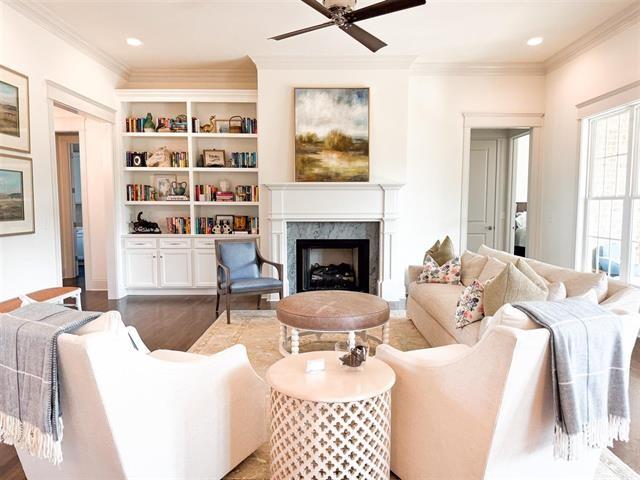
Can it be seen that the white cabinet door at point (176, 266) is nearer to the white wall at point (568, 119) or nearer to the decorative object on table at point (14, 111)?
the decorative object on table at point (14, 111)

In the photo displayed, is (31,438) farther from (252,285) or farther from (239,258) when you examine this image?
(239,258)

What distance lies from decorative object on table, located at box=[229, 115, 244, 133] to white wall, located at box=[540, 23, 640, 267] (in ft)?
13.6

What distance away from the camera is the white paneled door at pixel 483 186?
6695 mm

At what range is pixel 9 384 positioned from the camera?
1425mm

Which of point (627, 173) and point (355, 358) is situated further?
point (627, 173)

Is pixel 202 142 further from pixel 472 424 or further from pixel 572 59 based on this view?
pixel 472 424

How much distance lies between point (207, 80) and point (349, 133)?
2.22 metres

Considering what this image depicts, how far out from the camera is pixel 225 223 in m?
5.73

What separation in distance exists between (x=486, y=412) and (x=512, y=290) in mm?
1141

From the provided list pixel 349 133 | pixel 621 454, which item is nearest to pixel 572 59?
pixel 349 133

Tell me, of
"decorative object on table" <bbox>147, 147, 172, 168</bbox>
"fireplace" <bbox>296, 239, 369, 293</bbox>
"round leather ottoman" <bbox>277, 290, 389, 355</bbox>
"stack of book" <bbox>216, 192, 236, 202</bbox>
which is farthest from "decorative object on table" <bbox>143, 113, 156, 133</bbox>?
"round leather ottoman" <bbox>277, 290, 389, 355</bbox>

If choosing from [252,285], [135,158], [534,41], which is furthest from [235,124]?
[534,41]

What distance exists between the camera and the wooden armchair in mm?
4250

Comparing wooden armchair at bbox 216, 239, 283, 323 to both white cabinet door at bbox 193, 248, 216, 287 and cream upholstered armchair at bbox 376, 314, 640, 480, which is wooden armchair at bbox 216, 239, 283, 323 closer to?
white cabinet door at bbox 193, 248, 216, 287
